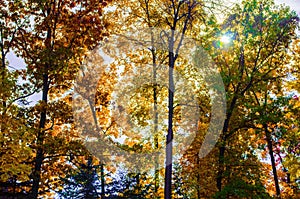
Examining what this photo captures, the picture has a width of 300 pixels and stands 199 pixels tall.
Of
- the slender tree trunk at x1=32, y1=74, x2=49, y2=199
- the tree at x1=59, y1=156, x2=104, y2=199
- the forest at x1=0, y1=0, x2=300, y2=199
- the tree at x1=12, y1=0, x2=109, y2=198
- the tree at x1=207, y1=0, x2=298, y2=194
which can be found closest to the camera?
the slender tree trunk at x1=32, y1=74, x2=49, y2=199

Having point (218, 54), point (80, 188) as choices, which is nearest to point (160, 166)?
point (80, 188)

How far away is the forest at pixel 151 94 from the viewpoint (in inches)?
557

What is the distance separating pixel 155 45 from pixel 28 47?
6008 millimetres

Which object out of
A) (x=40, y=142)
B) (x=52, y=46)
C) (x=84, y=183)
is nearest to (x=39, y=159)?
(x=40, y=142)

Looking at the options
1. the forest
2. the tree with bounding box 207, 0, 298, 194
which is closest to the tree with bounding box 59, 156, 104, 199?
the forest

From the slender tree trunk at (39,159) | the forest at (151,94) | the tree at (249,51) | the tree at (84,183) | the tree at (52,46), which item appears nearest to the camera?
the slender tree trunk at (39,159)

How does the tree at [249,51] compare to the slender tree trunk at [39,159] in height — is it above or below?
above

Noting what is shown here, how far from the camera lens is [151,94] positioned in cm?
1777

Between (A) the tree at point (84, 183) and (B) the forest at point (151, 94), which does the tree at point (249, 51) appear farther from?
(A) the tree at point (84, 183)

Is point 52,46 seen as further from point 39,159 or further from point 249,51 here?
point 249,51

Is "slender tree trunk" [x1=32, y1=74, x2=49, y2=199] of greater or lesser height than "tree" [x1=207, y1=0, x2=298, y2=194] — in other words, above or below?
below

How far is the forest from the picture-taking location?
14141mm

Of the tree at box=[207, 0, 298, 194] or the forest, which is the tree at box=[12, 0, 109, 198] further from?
the tree at box=[207, 0, 298, 194]

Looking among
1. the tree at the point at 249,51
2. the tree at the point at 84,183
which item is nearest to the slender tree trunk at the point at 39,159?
the tree at the point at 84,183
